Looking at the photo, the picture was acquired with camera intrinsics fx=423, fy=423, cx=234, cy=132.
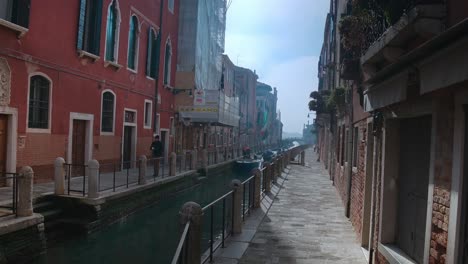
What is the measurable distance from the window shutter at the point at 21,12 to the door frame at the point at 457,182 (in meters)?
11.6

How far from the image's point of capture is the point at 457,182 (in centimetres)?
332

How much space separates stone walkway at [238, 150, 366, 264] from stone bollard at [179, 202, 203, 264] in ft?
3.80

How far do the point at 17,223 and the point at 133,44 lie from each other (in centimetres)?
1326

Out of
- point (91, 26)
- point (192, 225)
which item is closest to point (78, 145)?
point (91, 26)

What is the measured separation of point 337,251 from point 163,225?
7056 millimetres

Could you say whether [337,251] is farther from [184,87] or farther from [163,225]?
[184,87]

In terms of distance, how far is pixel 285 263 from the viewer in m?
6.23

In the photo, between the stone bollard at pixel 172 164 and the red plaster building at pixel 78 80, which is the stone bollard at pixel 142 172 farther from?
the stone bollard at pixel 172 164

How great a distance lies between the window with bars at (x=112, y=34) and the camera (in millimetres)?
17172

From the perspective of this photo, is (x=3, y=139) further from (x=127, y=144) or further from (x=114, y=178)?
(x=127, y=144)

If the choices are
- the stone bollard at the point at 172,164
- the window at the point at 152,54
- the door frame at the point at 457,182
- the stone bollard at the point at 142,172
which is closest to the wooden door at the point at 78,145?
the stone bollard at the point at 142,172

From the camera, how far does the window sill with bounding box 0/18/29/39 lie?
10.8 metres

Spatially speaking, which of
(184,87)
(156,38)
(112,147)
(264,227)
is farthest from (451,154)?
(184,87)

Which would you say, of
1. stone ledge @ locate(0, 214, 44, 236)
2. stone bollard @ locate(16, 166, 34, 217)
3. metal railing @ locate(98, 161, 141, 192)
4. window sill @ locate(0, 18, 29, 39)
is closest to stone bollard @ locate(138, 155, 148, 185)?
metal railing @ locate(98, 161, 141, 192)
